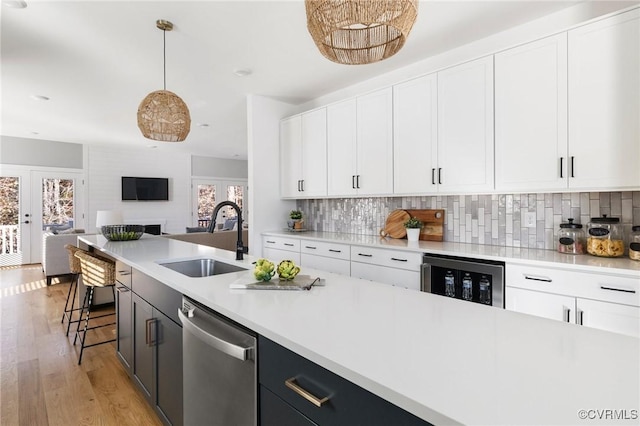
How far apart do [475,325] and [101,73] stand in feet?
14.1

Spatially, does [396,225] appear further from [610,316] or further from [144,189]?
[144,189]

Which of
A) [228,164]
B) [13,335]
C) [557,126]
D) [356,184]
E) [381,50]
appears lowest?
[13,335]

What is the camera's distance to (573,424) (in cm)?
55

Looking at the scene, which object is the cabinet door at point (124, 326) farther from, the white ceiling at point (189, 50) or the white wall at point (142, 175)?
the white wall at point (142, 175)

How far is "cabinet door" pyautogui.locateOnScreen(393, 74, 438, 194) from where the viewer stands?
119 inches

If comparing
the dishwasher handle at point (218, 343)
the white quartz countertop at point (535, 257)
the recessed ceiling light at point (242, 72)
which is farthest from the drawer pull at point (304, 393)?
the recessed ceiling light at point (242, 72)

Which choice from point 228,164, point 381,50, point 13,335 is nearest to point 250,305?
point 381,50

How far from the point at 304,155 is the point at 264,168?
56 cm

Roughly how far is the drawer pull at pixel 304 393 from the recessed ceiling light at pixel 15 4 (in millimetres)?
3158

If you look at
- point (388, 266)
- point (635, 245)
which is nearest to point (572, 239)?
point (635, 245)

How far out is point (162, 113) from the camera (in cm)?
265

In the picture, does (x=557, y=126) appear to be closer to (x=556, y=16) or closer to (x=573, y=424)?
(x=556, y=16)

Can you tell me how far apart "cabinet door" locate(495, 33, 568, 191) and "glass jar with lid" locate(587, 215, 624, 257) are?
35 cm

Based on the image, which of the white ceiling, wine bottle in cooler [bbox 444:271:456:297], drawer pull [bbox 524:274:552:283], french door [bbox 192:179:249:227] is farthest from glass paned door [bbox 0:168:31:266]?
drawer pull [bbox 524:274:552:283]
